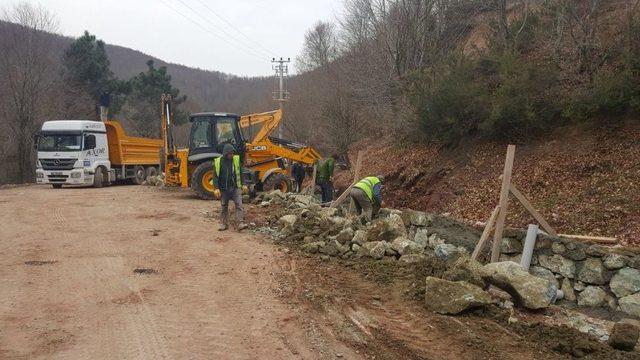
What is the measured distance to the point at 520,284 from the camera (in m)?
6.38

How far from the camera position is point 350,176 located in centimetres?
1917

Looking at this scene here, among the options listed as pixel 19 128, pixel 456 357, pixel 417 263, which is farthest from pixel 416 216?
pixel 19 128

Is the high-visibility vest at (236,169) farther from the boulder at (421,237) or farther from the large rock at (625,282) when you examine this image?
the large rock at (625,282)

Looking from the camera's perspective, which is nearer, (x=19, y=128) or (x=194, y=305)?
(x=194, y=305)

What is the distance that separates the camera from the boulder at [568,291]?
7.60 m

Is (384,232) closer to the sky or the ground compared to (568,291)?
closer to the sky

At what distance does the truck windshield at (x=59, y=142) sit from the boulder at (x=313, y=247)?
47.5ft

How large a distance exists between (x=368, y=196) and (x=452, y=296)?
4.44 m

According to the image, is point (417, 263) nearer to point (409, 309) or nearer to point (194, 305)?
point (409, 309)

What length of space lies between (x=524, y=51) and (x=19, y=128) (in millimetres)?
30425

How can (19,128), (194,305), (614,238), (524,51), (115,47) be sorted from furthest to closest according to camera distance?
(115,47)
(19,128)
(524,51)
(614,238)
(194,305)

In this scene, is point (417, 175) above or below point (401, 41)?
below

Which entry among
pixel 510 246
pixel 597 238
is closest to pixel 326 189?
pixel 510 246

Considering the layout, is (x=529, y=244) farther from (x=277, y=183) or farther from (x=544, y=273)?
(x=277, y=183)
